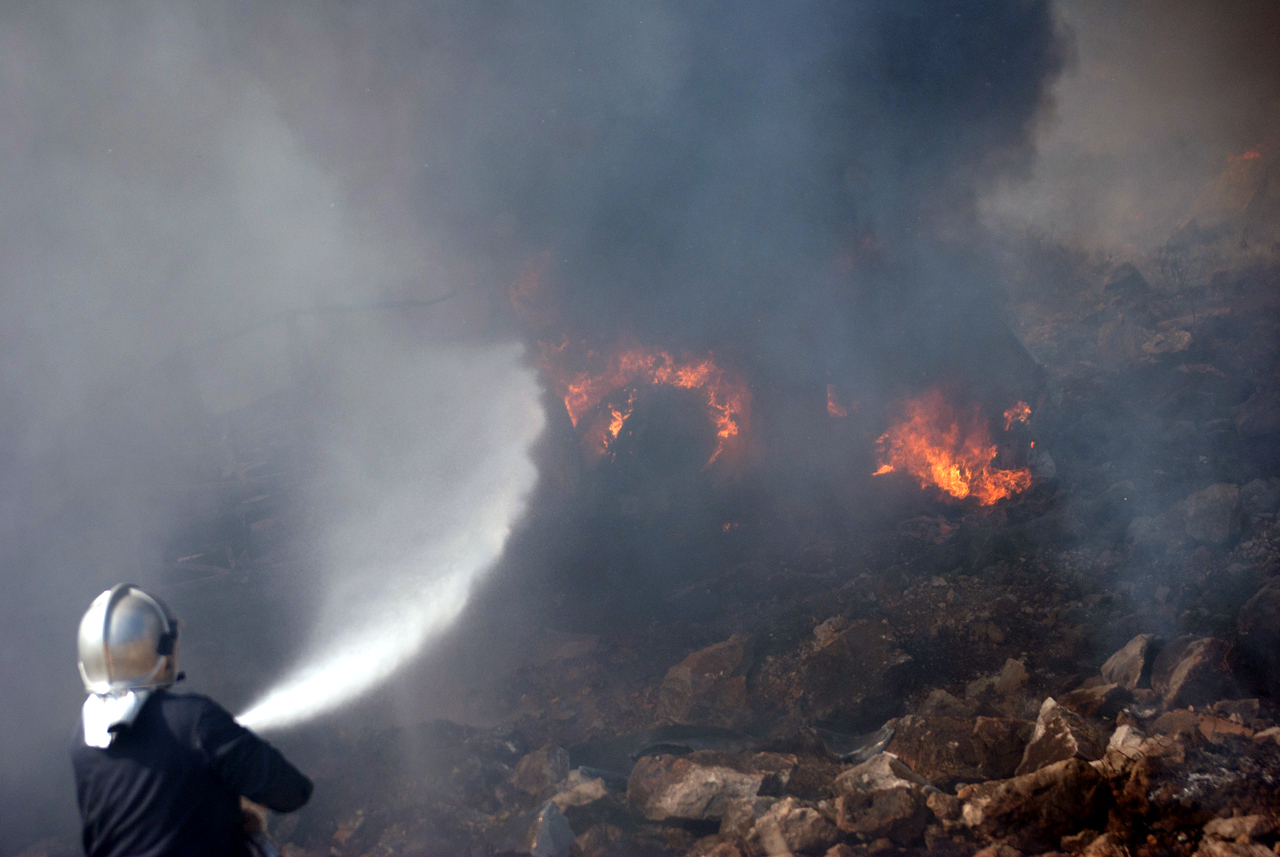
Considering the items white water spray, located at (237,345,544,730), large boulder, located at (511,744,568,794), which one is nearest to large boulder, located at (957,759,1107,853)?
large boulder, located at (511,744,568,794)

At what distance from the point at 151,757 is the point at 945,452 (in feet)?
43.0

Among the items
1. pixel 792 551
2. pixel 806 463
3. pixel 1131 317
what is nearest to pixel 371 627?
pixel 792 551

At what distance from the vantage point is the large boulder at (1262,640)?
17.4 ft

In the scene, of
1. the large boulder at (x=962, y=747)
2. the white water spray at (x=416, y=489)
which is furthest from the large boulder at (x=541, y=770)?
the white water spray at (x=416, y=489)

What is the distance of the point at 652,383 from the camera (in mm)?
13047

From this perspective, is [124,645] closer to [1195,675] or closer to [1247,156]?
[1195,675]

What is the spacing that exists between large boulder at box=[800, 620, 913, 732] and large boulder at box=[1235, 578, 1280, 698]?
3.04 m

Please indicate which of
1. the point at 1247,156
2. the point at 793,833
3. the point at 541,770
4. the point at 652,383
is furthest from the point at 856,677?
the point at 1247,156

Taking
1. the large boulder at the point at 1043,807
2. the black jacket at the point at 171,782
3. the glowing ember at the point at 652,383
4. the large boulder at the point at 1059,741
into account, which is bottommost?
the large boulder at the point at 1043,807

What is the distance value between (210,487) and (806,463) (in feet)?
39.0

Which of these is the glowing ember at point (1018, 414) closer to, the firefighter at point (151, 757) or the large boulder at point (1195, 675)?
the large boulder at point (1195, 675)

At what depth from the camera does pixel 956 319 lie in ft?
44.1

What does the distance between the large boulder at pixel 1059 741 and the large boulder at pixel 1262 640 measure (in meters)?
1.80

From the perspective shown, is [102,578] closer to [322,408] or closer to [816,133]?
[322,408]
